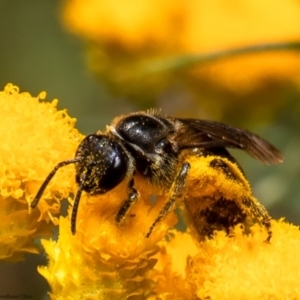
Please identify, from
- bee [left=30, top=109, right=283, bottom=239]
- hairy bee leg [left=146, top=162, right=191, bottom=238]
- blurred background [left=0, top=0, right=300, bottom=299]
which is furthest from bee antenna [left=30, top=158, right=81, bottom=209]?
blurred background [left=0, top=0, right=300, bottom=299]

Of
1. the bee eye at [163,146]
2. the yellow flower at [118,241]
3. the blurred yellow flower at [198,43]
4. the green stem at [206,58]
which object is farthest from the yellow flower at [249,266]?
the blurred yellow flower at [198,43]

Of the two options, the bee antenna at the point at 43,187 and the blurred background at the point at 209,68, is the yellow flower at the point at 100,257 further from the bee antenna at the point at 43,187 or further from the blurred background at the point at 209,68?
the blurred background at the point at 209,68

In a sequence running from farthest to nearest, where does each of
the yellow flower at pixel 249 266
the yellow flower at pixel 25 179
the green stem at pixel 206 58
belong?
the green stem at pixel 206 58 < the yellow flower at pixel 25 179 < the yellow flower at pixel 249 266

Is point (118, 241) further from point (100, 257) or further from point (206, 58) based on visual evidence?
point (206, 58)

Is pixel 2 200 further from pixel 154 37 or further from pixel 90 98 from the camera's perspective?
pixel 90 98

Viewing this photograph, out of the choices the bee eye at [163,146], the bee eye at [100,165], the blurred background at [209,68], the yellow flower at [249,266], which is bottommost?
the yellow flower at [249,266]

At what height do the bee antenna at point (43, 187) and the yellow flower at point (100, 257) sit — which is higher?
the bee antenna at point (43, 187)

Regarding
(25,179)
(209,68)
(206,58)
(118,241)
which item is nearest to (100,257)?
(118,241)

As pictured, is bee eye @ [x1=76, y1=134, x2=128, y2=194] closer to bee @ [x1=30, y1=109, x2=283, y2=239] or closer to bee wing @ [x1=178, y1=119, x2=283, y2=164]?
bee @ [x1=30, y1=109, x2=283, y2=239]
